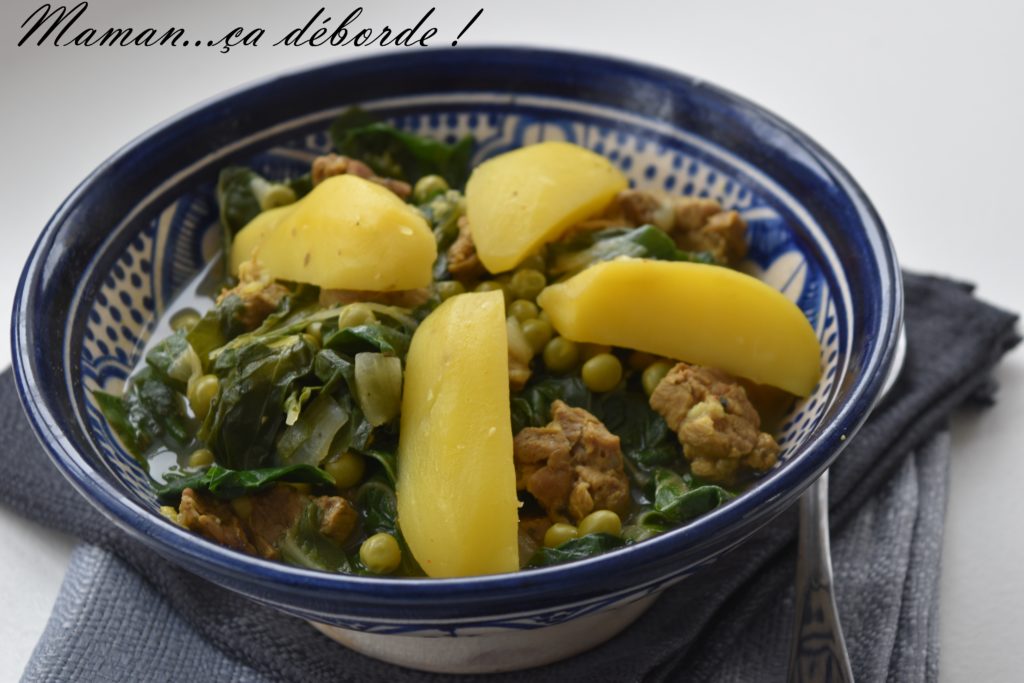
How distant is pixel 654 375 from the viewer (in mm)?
3352

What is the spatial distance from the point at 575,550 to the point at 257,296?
1.33 m

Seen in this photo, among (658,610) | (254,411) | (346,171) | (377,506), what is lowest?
(658,610)

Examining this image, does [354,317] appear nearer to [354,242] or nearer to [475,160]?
[354,242]

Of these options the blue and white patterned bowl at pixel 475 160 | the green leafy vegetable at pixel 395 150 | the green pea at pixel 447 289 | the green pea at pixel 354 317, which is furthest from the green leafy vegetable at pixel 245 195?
the green pea at pixel 354 317

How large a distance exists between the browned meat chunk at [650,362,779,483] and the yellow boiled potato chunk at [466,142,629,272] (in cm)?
64

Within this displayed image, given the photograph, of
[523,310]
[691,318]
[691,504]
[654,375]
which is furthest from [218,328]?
[691,504]

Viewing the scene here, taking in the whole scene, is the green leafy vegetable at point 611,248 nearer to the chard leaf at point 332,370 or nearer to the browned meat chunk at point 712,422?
the browned meat chunk at point 712,422

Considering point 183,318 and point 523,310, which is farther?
point 183,318

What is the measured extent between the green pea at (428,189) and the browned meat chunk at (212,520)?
4.67ft

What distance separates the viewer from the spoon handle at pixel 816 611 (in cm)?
307

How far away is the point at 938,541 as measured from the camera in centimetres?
368

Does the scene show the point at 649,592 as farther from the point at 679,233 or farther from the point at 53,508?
the point at 53,508

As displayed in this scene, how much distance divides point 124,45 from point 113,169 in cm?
323

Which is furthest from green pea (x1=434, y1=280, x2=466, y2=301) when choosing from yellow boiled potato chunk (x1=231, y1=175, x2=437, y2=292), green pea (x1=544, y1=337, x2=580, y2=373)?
green pea (x1=544, y1=337, x2=580, y2=373)
